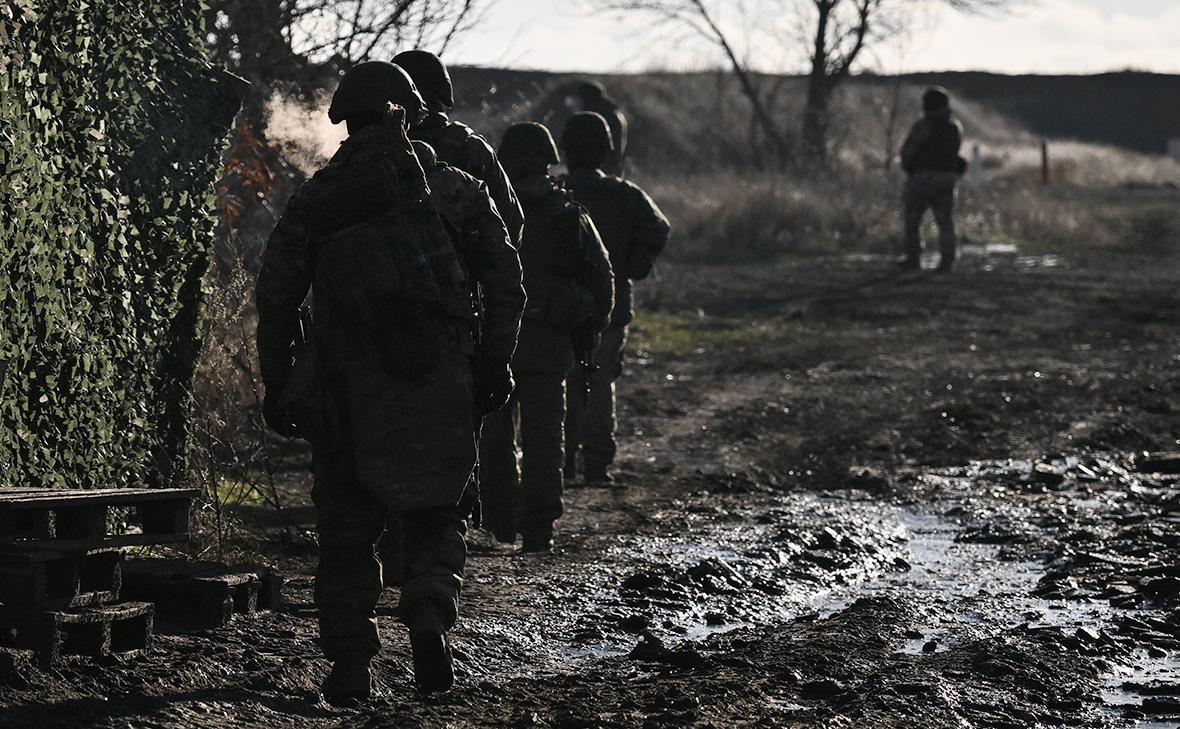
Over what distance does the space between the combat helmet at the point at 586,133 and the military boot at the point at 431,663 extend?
4.91 m

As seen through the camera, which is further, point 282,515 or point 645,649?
point 282,515

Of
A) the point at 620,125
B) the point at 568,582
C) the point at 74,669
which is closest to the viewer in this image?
the point at 74,669

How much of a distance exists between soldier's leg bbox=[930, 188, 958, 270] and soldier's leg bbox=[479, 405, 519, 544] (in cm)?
1471

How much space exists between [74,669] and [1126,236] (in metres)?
25.5

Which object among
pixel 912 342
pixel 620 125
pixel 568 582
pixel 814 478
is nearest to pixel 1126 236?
pixel 912 342

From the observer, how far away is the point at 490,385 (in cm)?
584

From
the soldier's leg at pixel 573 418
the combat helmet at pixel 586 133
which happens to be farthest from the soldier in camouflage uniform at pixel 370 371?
the soldier's leg at pixel 573 418

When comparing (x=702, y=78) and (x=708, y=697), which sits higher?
(x=702, y=78)

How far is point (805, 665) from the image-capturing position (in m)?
6.00

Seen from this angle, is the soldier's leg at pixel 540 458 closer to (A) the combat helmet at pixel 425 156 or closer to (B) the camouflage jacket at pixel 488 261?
(B) the camouflage jacket at pixel 488 261

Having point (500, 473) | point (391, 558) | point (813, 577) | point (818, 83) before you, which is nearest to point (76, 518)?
point (391, 558)

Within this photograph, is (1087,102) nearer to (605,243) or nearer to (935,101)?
(935,101)

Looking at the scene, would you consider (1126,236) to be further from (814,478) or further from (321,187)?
(321,187)

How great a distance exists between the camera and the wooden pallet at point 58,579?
530 cm
